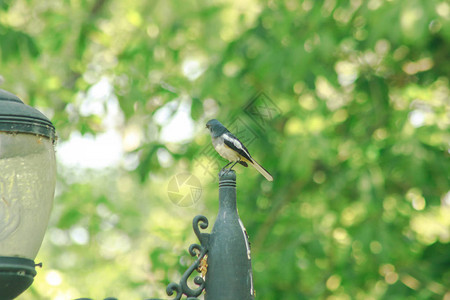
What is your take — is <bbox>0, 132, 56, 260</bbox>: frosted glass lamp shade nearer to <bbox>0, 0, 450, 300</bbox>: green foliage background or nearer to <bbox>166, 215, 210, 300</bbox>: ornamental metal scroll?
<bbox>166, 215, 210, 300</bbox>: ornamental metal scroll

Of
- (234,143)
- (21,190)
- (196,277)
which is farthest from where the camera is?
(234,143)

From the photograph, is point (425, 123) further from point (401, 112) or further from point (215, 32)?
point (215, 32)

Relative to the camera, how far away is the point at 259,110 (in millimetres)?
2920

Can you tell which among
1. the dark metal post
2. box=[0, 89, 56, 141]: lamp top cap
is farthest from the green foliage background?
box=[0, 89, 56, 141]: lamp top cap

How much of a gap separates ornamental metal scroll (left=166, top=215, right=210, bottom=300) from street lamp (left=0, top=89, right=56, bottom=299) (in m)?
0.54

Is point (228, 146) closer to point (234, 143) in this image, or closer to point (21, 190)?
point (234, 143)

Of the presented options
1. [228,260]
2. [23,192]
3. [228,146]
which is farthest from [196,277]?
[23,192]

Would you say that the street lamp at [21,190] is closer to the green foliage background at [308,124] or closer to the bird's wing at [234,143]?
the bird's wing at [234,143]

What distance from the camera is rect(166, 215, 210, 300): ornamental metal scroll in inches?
87.2

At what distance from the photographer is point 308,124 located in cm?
569

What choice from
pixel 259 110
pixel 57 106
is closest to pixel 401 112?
pixel 259 110

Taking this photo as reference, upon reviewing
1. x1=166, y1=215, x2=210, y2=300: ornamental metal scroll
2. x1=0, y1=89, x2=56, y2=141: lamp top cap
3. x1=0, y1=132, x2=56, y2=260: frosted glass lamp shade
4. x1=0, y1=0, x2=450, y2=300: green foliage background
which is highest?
x1=0, y1=0, x2=450, y2=300: green foliage background

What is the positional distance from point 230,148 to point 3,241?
3.22 feet

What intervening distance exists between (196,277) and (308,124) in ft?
12.0
